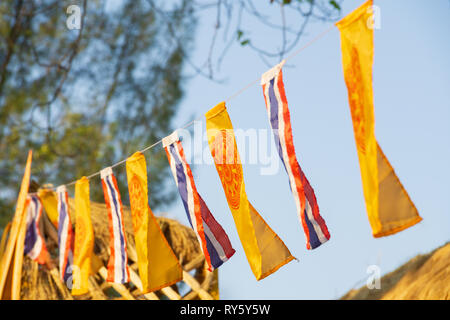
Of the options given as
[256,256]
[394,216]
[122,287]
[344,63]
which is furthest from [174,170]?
[122,287]

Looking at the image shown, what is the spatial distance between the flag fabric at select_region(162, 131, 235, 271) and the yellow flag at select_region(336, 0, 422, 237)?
1104 mm

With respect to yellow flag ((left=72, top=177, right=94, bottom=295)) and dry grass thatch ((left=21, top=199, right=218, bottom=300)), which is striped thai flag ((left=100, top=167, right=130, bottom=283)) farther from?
dry grass thatch ((left=21, top=199, right=218, bottom=300))

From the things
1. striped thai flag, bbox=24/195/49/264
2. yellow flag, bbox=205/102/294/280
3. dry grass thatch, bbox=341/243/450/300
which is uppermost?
striped thai flag, bbox=24/195/49/264

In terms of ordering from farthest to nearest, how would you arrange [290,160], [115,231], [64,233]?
[64,233]
[115,231]
[290,160]

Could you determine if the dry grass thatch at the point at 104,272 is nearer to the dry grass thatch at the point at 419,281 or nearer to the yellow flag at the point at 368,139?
the dry grass thatch at the point at 419,281

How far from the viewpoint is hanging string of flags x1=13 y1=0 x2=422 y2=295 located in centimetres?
227

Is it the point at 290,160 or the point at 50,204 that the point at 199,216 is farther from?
the point at 50,204

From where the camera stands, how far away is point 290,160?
2.76m

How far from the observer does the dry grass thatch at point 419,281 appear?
4504 mm

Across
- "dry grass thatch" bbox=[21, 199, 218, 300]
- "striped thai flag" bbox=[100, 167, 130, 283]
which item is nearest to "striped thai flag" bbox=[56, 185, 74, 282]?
"dry grass thatch" bbox=[21, 199, 218, 300]

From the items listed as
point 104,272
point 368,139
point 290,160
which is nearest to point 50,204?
point 104,272

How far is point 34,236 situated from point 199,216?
8.13ft
